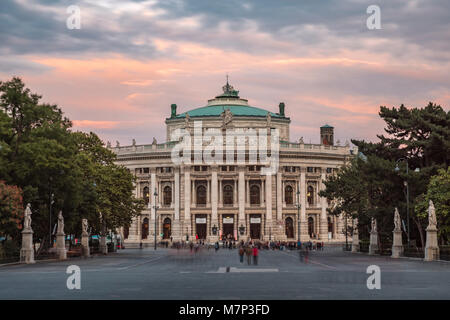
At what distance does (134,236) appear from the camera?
153750mm

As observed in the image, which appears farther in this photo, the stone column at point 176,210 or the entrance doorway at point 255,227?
the entrance doorway at point 255,227

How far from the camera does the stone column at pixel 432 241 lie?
58.7m

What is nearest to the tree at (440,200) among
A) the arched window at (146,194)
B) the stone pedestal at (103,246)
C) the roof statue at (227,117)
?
the stone pedestal at (103,246)

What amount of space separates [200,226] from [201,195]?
635 cm

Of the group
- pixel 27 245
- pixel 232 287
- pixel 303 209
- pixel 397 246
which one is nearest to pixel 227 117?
pixel 303 209

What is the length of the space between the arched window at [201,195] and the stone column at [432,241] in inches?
3738

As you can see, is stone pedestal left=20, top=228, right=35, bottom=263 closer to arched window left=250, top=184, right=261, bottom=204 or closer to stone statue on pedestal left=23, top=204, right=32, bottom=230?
stone statue on pedestal left=23, top=204, right=32, bottom=230

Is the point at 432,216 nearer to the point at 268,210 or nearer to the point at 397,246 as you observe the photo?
the point at 397,246

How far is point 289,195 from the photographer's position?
155 metres

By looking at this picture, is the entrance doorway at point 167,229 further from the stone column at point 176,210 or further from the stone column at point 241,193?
the stone column at point 241,193

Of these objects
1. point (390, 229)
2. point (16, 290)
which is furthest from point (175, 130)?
point (16, 290)
